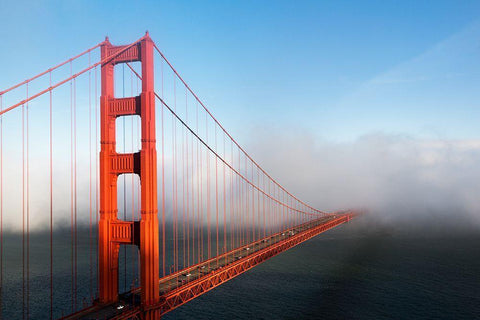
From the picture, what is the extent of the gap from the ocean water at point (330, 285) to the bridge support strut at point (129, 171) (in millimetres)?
19584

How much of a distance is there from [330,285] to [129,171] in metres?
38.2

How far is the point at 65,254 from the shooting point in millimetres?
74125

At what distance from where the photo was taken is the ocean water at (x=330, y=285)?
37787 millimetres

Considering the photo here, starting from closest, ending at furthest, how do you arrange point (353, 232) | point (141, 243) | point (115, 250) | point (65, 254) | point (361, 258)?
point (141, 243) → point (115, 250) → point (361, 258) → point (65, 254) → point (353, 232)

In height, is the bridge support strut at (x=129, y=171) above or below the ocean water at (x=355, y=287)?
above

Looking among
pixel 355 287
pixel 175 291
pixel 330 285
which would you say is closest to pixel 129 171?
pixel 175 291

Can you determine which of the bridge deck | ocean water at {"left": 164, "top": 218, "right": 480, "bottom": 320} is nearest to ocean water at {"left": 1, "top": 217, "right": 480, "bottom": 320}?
ocean water at {"left": 164, "top": 218, "right": 480, "bottom": 320}

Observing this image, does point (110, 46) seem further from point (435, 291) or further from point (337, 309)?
point (435, 291)

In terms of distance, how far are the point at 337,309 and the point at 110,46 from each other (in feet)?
117

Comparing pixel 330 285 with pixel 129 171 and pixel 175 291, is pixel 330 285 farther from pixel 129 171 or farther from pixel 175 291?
pixel 129 171

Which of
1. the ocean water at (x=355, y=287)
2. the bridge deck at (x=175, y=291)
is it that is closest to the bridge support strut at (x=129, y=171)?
the bridge deck at (x=175, y=291)

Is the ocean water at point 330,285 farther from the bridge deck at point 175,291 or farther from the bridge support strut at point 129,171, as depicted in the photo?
the bridge support strut at point 129,171

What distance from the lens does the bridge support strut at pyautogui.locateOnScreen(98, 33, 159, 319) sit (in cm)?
1903

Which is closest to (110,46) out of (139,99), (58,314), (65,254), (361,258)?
(139,99)
